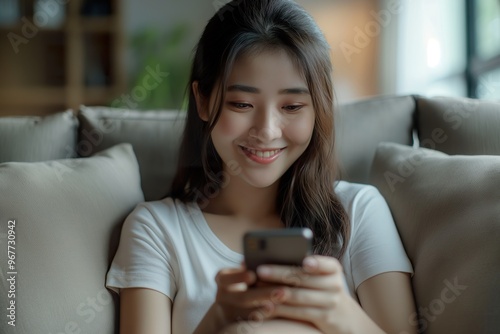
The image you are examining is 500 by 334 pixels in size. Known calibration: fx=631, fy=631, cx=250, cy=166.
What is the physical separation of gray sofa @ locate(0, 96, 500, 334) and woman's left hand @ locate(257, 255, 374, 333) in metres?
0.17

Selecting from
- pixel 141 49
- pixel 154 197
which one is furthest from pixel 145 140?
pixel 141 49

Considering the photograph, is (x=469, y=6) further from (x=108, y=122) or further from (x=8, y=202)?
(x=8, y=202)

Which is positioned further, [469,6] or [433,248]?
[469,6]

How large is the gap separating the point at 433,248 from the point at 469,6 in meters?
2.61

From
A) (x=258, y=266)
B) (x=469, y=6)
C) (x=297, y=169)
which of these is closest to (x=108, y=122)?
(x=297, y=169)

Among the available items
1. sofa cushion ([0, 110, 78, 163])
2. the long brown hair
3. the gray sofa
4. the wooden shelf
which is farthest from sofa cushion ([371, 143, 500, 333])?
the wooden shelf

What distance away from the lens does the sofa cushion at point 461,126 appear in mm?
1415

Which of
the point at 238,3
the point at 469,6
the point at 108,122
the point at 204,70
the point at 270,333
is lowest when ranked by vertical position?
the point at 270,333

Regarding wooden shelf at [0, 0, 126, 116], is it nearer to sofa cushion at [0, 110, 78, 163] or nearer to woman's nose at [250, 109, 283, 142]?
sofa cushion at [0, 110, 78, 163]

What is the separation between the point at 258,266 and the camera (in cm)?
91

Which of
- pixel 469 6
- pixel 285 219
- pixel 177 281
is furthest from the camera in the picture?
pixel 469 6

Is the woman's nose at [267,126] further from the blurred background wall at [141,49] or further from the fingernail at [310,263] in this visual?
the blurred background wall at [141,49]

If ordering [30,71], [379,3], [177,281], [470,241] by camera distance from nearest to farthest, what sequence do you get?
1. [470,241]
2. [177,281]
3. [379,3]
4. [30,71]

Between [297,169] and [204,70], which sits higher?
[204,70]
